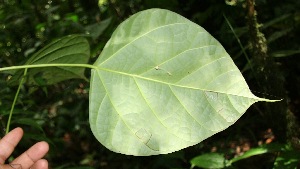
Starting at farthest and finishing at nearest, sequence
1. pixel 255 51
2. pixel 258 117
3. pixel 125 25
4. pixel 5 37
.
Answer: pixel 5 37 → pixel 258 117 → pixel 255 51 → pixel 125 25

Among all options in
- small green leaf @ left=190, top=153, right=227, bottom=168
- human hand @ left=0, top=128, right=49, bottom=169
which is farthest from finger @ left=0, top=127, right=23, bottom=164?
small green leaf @ left=190, top=153, right=227, bottom=168

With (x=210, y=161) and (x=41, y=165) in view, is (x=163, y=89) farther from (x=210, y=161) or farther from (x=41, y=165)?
(x=210, y=161)

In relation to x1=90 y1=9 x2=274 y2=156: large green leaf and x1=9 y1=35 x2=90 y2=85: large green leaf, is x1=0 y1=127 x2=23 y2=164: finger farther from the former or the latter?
x1=90 y1=9 x2=274 y2=156: large green leaf

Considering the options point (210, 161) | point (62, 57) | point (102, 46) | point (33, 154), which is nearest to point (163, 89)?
point (62, 57)

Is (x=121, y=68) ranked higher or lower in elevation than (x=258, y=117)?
higher

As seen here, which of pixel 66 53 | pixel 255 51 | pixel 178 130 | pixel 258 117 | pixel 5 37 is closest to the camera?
pixel 178 130

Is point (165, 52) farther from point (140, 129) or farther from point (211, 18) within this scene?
point (211, 18)

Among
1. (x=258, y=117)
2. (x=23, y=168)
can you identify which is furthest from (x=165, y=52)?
(x=258, y=117)

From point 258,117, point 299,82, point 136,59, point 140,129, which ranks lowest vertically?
point 258,117
